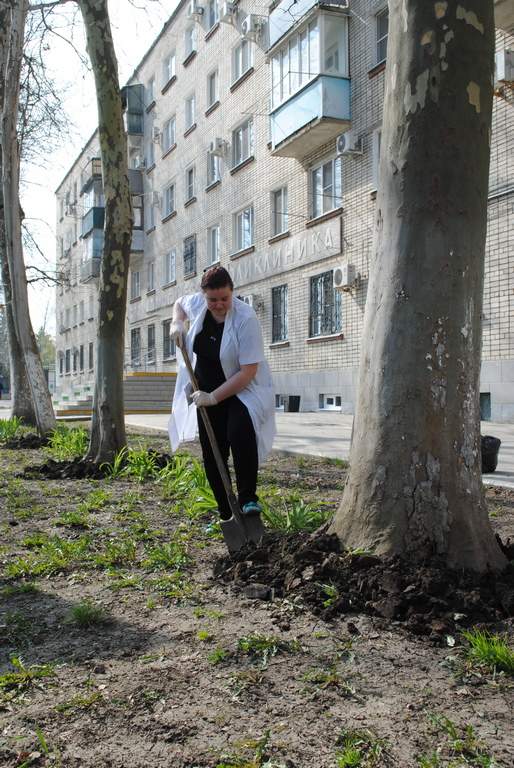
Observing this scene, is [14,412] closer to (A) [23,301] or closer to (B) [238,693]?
(A) [23,301]

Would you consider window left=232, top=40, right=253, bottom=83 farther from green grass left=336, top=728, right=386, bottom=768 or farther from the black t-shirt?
green grass left=336, top=728, right=386, bottom=768

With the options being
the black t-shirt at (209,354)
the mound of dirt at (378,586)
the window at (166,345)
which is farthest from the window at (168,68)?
the mound of dirt at (378,586)

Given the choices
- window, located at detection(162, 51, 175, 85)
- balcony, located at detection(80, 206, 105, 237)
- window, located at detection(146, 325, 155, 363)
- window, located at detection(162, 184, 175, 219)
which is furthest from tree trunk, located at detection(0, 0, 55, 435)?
balcony, located at detection(80, 206, 105, 237)

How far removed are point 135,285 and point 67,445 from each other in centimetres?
2505

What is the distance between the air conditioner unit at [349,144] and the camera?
16953 mm

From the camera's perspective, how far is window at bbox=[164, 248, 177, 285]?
29328 millimetres

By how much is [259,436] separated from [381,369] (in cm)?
103

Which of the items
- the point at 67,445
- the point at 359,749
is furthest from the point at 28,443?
the point at 359,749

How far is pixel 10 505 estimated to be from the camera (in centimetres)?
611

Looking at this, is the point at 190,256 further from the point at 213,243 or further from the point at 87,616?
the point at 87,616

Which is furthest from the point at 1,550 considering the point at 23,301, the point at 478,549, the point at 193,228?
the point at 193,228

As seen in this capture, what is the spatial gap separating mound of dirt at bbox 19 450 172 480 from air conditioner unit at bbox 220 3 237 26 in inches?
754

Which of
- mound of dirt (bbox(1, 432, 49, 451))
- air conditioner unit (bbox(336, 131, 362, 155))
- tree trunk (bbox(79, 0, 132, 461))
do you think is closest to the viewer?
tree trunk (bbox(79, 0, 132, 461))

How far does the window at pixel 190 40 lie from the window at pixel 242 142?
5.41m
